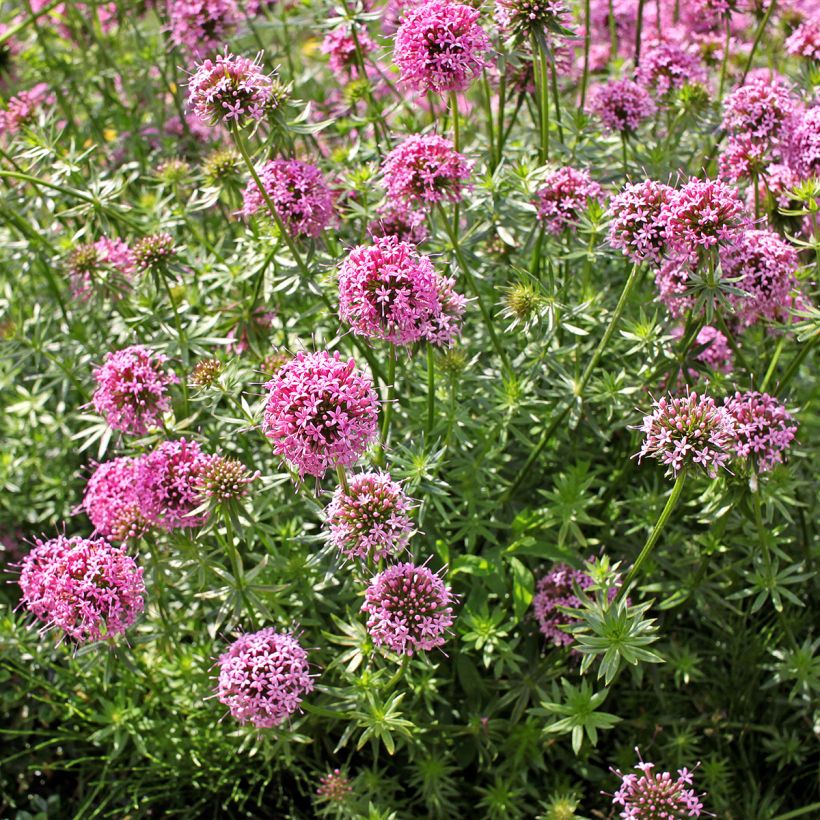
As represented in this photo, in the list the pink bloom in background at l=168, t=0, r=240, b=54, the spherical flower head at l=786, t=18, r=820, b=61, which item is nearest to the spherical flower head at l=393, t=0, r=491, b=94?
Result: the pink bloom in background at l=168, t=0, r=240, b=54

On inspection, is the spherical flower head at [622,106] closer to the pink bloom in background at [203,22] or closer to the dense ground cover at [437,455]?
the dense ground cover at [437,455]

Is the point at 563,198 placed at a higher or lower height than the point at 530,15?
lower

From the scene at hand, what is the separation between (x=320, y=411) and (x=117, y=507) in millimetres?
1284

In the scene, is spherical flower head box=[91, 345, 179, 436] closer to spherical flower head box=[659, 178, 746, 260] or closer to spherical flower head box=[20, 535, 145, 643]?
spherical flower head box=[20, 535, 145, 643]

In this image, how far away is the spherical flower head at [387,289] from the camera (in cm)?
350

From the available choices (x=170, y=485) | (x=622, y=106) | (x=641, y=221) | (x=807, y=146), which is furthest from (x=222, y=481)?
(x=807, y=146)

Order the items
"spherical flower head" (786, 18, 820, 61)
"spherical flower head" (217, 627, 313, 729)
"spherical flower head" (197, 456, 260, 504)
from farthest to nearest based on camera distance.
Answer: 1. "spherical flower head" (786, 18, 820, 61)
2. "spherical flower head" (197, 456, 260, 504)
3. "spherical flower head" (217, 627, 313, 729)

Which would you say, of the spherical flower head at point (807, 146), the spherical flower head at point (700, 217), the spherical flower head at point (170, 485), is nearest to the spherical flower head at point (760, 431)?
the spherical flower head at point (700, 217)

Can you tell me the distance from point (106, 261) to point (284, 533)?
173cm

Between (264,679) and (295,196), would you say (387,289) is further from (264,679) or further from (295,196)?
(264,679)

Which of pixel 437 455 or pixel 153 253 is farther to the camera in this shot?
pixel 153 253

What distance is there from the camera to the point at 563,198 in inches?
179

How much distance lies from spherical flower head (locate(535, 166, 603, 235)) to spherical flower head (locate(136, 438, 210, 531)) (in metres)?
1.96

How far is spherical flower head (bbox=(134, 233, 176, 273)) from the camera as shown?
15.1ft
